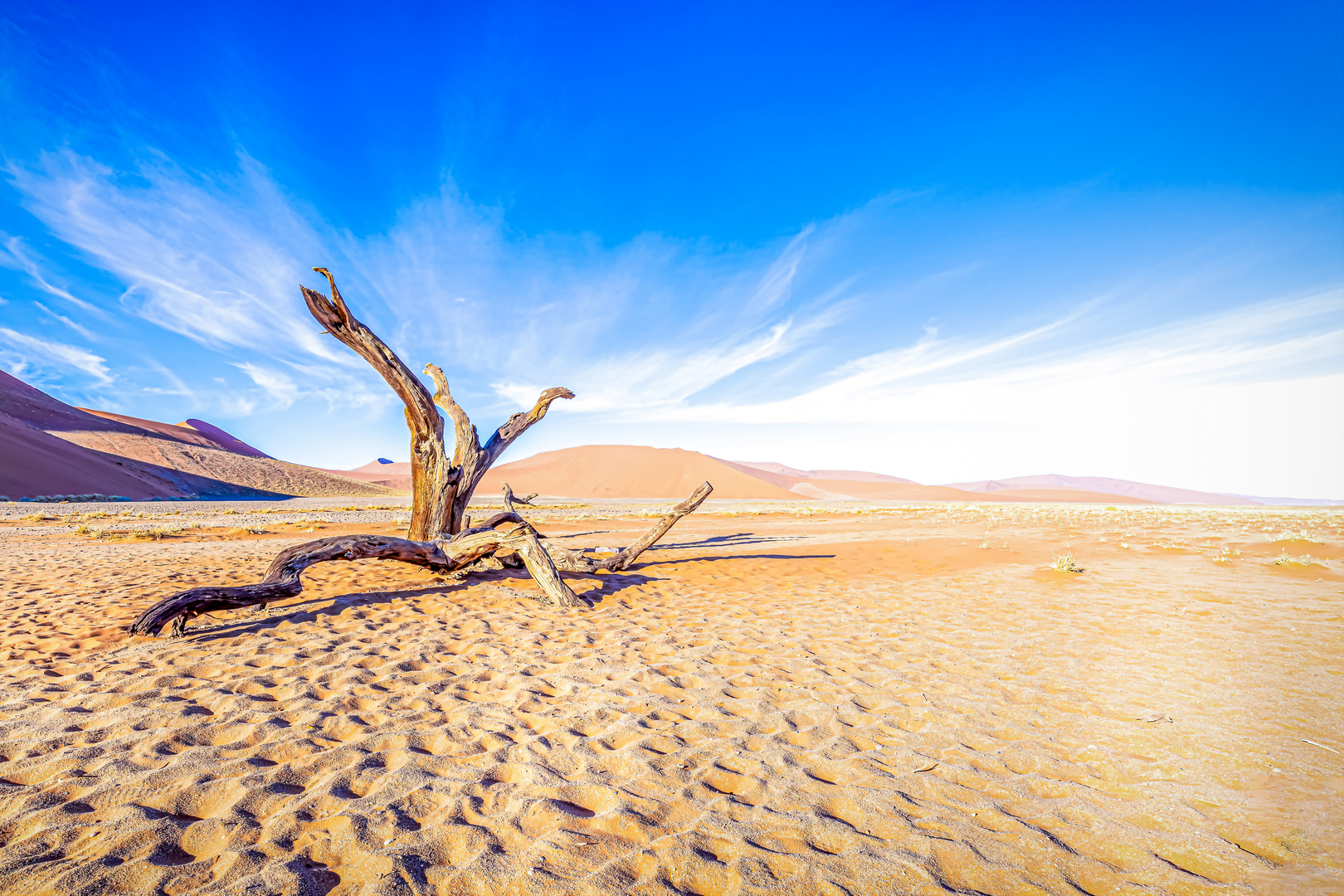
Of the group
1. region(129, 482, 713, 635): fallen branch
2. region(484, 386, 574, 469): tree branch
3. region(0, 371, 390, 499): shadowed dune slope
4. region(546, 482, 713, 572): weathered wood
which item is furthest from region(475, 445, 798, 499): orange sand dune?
region(129, 482, 713, 635): fallen branch

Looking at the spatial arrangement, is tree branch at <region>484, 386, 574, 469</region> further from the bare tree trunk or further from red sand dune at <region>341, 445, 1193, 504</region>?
red sand dune at <region>341, 445, 1193, 504</region>

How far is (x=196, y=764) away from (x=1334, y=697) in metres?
8.26

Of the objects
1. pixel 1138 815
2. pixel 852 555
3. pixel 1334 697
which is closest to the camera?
→ pixel 1138 815

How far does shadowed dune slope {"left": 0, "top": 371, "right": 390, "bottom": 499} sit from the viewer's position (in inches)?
1524

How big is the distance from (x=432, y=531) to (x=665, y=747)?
25.0 ft

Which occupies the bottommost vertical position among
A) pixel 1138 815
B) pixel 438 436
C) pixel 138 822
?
pixel 1138 815

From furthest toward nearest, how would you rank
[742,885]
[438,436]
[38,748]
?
1. [438,436]
2. [38,748]
3. [742,885]

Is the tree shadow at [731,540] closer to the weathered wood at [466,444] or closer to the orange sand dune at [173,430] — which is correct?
the weathered wood at [466,444]

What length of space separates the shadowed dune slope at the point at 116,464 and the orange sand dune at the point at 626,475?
27.7m

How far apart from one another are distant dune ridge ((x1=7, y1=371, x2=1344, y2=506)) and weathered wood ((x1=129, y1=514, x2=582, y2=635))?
4700 cm

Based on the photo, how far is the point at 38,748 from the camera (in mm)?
2977

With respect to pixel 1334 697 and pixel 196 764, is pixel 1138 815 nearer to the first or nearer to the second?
pixel 1334 697

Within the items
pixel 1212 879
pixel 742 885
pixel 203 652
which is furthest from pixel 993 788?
pixel 203 652

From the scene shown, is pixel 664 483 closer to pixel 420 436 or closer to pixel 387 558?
pixel 420 436
